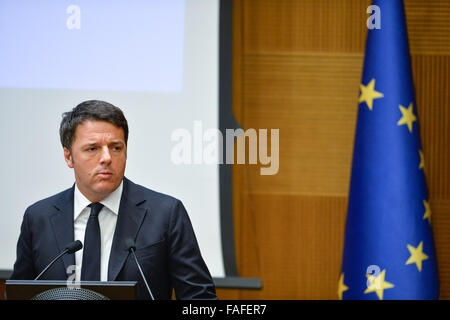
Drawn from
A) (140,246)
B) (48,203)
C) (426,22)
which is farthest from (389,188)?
(48,203)

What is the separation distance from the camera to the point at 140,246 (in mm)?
1948

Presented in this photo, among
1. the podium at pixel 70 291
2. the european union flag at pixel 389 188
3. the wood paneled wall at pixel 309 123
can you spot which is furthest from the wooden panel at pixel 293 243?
the podium at pixel 70 291

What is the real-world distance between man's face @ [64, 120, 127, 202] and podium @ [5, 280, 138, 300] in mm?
660

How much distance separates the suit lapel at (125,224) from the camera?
1885 millimetres

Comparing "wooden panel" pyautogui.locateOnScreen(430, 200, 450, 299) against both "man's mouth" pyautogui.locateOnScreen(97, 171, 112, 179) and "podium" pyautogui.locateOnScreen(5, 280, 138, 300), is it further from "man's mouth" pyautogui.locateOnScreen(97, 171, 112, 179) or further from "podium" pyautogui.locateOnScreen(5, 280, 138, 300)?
"podium" pyautogui.locateOnScreen(5, 280, 138, 300)

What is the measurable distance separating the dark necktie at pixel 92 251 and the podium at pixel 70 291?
50 cm

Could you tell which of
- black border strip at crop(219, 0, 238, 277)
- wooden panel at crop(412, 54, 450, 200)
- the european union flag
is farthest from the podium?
wooden panel at crop(412, 54, 450, 200)

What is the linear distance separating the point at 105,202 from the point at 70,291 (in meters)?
0.68

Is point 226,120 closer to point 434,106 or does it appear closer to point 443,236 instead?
point 434,106

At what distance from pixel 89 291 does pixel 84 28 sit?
1.57 meters

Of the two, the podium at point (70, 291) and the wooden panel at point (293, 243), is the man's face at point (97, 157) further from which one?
the wooden panel at point (293, 243)

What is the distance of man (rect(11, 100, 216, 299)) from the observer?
1.90 meters
